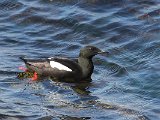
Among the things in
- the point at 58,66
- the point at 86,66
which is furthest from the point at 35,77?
the point at 86,66

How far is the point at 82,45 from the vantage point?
2003 centimetres

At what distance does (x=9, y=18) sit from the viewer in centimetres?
2308

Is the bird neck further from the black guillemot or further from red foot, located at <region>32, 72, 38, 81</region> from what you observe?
red foot, located at <region>32, 72, 38, 81</region>

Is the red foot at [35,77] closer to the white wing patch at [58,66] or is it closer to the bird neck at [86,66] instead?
the white wing patch at [58,66]

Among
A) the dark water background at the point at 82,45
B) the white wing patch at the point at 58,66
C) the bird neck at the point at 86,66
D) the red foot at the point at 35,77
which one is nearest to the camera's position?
the dark water background at the point at 82,45

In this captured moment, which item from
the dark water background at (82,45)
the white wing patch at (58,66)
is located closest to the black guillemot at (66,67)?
the white wing patch at (58,66)

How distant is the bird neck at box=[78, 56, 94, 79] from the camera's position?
56.9 ft

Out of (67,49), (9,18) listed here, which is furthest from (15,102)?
(9,18)

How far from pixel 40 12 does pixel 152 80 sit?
813 centimetres

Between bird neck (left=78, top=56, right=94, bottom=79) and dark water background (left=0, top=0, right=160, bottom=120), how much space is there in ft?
0.78

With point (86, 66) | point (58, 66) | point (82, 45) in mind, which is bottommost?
point (82, 45)

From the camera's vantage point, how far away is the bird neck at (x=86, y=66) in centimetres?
1733

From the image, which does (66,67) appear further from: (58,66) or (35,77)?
(35,77)

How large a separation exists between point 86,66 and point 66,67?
587mm
